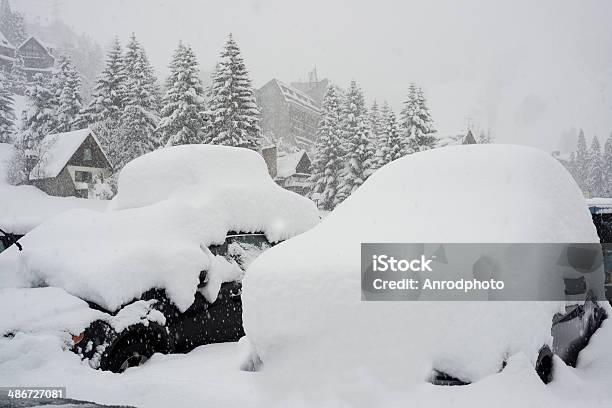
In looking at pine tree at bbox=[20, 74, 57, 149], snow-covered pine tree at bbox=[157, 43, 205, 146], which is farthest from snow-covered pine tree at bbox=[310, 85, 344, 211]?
pine tree at bbox=[20, 74, 57, 149]

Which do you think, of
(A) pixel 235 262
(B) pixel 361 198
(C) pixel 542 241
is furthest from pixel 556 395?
(A) pixel 235 262

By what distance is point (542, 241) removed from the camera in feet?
11.4

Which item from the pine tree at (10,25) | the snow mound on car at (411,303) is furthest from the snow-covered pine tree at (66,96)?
the pine tree at (10,25)

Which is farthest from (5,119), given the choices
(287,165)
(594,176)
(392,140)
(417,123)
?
(594,176)

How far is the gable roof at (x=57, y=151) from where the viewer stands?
125 ft

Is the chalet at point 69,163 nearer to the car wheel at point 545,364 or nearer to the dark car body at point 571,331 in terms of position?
the dark car body at point 571,331

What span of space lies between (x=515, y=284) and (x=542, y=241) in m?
0.48

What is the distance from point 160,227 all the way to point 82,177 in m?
40.2

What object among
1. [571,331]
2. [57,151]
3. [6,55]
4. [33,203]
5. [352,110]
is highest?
[6,55]

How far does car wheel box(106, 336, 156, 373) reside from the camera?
423cm

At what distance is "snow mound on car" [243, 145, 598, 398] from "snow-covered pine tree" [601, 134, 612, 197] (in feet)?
257

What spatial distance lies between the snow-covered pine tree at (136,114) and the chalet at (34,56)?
56.3 meters

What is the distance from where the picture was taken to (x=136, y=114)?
37906mm

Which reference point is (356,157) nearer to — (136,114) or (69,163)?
(136,114)
